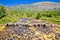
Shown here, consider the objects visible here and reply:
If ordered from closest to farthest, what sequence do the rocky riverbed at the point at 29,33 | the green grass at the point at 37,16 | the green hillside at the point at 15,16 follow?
the rocky riverbed at the point at 29,33 < the green hillside at the point at 15,16 < the green grass at the point at 37,16

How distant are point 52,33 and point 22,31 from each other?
4.54 feet

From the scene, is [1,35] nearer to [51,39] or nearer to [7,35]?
[7,35]

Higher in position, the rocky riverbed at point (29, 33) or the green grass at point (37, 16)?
the rocky riverbed at point (29, 33)

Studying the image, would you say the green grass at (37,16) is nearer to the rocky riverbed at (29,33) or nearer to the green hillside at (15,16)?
the green hillside at (15,16)

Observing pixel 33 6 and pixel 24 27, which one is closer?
pixel 24 27

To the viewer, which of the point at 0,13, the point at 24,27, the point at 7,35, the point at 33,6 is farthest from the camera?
the point at 33,6

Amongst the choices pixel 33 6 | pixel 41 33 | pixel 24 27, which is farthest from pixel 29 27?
pixel 33 6

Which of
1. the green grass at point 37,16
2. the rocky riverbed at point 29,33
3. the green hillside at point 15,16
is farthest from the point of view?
the green grass at point 37,16

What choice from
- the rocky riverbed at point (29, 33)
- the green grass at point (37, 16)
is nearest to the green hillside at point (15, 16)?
the green grass at point (37, 16)

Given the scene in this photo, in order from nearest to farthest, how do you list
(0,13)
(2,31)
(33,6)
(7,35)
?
(7,35), (2,31), (0,13), (33,6)

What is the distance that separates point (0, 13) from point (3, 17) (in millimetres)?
613

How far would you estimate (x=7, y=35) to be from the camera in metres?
8.68

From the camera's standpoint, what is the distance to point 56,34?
9.38 metres

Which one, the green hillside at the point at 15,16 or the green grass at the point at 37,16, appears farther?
the green grass at the point at 37,16
